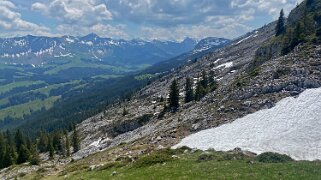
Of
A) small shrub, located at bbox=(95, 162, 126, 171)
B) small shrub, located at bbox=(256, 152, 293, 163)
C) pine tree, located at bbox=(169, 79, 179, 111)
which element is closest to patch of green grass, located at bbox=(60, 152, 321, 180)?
small shrub, located at bbox=(95, 162, 126, 171)

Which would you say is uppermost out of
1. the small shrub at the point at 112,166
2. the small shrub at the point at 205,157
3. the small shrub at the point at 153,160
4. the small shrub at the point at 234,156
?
the small shrub at the point at 234,156

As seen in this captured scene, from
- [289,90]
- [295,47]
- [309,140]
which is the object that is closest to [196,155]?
[309,140]

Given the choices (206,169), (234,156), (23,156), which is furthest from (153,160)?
(23,156)

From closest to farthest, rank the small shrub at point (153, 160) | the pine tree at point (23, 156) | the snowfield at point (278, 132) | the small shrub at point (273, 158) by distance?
the small shrub at point (273, 158) → the small shrub at point (153, 160) → the snowfield at point (278, 132) → the pine tree at point (23, 156)

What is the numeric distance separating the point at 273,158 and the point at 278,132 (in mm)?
10602

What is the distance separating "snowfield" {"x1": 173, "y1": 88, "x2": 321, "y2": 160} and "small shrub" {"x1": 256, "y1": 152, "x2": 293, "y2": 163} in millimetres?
2997

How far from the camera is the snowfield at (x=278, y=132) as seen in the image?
4472 cm

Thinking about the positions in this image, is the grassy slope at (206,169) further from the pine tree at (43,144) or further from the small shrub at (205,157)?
the pine tree at (43,144)

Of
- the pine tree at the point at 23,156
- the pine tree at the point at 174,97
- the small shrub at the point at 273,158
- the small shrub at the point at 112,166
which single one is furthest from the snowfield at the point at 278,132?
the pine tree at the point at 23,156

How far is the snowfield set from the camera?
44719 millimetres

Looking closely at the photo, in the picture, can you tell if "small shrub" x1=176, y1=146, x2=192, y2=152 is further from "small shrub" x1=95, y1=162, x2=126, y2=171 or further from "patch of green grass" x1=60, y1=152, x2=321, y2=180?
"small shrub" x1=95, y1=162, x2=126, y2=171

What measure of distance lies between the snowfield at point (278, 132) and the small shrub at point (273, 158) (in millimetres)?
2997

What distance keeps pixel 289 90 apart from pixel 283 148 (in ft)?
60.4

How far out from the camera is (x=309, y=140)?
45.8m
